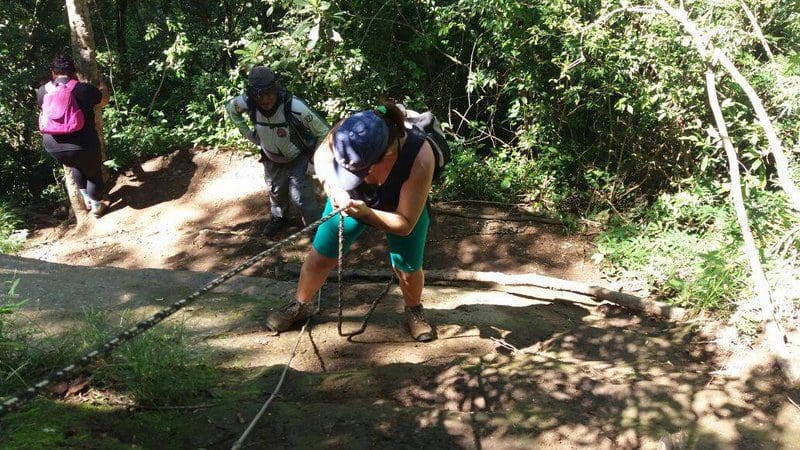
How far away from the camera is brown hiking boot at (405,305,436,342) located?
4.00m

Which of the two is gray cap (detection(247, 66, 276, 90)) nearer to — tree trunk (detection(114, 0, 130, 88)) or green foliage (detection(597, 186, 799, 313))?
green foliage (detection(597, 186, 799, 313))

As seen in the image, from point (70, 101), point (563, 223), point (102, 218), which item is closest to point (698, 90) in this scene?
point (563, 223)

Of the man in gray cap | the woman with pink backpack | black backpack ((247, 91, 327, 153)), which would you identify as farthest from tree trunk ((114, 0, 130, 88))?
black backpack ((247, 91, 327, 153))

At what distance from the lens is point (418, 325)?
13.3ft

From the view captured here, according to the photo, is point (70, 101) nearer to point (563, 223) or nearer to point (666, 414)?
point (563, 223)

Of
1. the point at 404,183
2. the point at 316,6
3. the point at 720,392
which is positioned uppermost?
the point at 316,6

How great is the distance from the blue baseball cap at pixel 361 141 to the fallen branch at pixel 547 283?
2.61 metres

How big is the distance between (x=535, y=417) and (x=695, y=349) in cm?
197

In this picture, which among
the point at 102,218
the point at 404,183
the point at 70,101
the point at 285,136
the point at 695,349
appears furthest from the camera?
the point at 102,218

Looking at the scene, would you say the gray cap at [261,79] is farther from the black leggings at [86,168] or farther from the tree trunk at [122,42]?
the tree trunk at [122,42]

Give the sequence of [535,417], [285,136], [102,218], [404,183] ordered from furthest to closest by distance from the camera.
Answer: [102,218]
[285,136]
[404,183]
[535,417]

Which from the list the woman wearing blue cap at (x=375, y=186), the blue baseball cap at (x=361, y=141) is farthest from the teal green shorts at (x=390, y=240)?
the blue baseball cap at (x=361, y=141)

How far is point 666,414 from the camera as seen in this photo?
275 cm

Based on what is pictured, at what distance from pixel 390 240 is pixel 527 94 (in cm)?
439
